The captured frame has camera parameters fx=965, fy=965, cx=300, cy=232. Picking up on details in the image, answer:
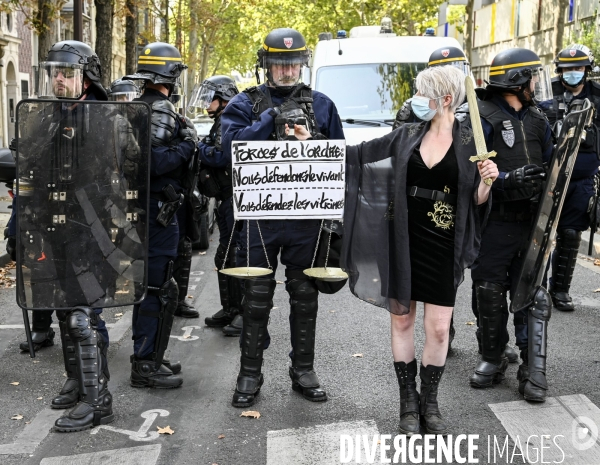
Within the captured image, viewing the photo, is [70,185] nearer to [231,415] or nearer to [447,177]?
[231,415]

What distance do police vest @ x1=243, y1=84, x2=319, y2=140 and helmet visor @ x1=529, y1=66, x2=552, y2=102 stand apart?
1.31 metres

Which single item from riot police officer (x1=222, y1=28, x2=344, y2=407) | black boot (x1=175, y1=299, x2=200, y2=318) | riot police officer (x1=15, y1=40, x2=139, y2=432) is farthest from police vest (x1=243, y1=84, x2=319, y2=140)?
black boot (x1=175, y1=299, x2=200, y2=318)

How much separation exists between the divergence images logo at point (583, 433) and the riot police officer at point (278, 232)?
139 cm

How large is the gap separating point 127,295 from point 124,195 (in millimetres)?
549

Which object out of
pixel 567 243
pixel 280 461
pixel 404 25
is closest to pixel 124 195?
pixel 280 461

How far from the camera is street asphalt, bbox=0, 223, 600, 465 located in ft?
15.5

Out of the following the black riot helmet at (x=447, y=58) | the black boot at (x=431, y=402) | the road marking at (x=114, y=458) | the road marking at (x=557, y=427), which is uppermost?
the black riot helmet at (x=447, y=58)

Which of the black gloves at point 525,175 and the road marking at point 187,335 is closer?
the black gloves at point 525,175

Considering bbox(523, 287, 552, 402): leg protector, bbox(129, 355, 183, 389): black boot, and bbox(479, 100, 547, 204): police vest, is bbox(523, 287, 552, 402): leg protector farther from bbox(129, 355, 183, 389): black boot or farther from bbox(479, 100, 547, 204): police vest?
bbox(129, 355, 183, 389): black boot

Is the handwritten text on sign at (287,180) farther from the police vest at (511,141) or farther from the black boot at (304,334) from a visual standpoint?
the police vest at (511,141)

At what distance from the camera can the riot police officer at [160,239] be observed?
5723mm

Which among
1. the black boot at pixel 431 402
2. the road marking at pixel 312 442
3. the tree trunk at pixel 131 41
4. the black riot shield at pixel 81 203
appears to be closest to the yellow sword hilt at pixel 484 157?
the black boot at pixel 431 402

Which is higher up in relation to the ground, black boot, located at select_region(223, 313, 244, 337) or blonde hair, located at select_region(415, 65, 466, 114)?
blonde hair, located at select_region(415, 65, 466, 114)

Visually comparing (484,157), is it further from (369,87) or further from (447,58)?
(369,87)
